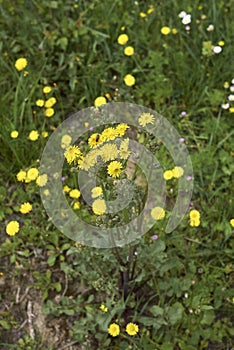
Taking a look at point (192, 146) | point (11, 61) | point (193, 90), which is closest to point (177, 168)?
point (192, 146)

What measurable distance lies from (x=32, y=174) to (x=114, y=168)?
3.36 ft

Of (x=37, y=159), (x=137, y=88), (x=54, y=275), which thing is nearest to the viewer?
(x=54, y=275)

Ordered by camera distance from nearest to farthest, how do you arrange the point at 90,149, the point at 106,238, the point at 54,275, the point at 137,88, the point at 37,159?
1. the point at 90,149
2. the point at 106,238
3. the point at 54,275
4. the point at 37,159
5. the point at 137,88

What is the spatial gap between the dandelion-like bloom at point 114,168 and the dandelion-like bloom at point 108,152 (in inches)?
1.0

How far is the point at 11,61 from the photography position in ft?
9.85

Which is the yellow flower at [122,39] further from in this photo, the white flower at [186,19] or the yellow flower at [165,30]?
the white flower at [186,19]

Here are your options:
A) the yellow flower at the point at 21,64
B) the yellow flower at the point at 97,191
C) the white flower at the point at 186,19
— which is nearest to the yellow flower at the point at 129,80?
the white flower at the point at 186,19

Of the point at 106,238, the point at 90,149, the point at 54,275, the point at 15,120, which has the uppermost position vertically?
the point at 90,149

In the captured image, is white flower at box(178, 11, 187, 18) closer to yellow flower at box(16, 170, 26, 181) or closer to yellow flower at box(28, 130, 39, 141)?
yellow flower at box(28, 130, 39, 141)

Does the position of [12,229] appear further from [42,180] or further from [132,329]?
[132,329]

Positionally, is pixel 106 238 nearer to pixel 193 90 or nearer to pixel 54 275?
pixel 54 275

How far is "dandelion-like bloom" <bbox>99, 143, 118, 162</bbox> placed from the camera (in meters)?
1.56

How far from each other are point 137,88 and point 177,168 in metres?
0.63

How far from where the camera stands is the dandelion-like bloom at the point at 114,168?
1.58 m
